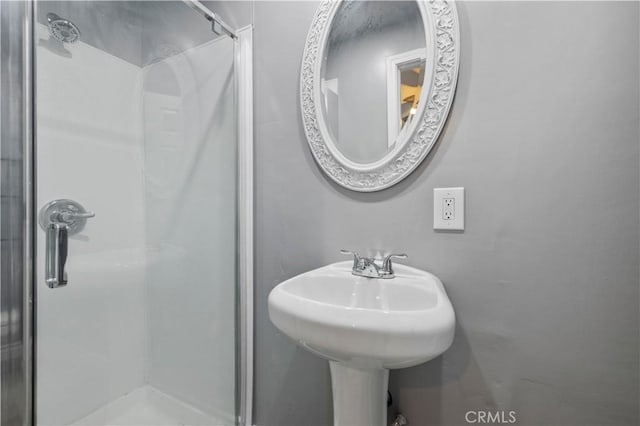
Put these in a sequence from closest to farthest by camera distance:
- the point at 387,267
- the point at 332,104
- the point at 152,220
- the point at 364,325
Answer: the point at 364,325, the point at 387,267, the point at 332,104, the point at 152,220

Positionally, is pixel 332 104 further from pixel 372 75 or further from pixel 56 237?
pixel 56 237

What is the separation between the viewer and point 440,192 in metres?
0.82

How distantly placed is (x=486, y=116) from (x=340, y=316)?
0.66 metres

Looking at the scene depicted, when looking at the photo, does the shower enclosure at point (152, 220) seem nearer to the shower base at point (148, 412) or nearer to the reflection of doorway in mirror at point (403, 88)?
the shower base at point (148, 412)

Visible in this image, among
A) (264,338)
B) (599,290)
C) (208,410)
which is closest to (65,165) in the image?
(264,338)

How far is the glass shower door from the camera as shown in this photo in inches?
40.4

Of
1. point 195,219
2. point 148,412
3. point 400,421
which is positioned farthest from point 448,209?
point 148,412

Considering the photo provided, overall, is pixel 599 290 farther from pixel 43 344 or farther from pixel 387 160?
pixel 43 344

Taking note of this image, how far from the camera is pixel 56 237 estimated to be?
2.76 feet

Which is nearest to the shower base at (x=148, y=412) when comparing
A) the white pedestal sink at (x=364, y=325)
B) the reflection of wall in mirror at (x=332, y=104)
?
the white pedestal sink at (x=364, y=325)

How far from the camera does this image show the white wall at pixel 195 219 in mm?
1127

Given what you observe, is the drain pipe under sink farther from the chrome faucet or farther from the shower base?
the shower base

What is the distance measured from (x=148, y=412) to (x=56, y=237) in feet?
2.63

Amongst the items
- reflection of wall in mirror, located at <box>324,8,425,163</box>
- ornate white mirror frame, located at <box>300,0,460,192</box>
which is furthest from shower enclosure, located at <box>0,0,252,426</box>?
reflection of wall in mirror, located at <box>324,8,425,163</box>
